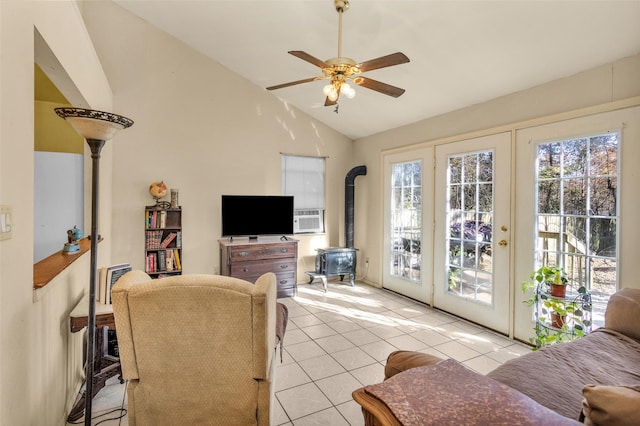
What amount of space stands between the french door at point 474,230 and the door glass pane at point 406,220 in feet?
1.14

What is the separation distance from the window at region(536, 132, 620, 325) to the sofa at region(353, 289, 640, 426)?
3.45 feet

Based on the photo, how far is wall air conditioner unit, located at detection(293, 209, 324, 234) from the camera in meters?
5.21

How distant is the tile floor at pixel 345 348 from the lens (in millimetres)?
2168

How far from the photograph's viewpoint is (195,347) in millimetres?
1497

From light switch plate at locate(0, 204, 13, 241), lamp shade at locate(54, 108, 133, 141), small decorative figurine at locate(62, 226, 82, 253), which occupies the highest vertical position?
lamp shade at locate(54, 108, 133, 141)

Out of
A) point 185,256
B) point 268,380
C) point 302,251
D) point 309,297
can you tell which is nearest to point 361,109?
point 302,251

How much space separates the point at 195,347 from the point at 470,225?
314 centimetres

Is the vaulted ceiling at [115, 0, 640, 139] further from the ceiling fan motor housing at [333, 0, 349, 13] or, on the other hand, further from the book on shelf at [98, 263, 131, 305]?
the book on shelf at [98, 263, 131, 305]

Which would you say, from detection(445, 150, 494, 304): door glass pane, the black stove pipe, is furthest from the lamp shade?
the black stove pipe

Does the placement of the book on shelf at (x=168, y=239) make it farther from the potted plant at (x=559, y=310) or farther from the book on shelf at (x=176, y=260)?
the potted plant at (x=559, y=310)

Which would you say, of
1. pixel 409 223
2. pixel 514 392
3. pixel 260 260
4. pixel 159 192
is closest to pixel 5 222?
pixel 514 392

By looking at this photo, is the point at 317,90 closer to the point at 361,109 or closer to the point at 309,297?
the point at 361,109

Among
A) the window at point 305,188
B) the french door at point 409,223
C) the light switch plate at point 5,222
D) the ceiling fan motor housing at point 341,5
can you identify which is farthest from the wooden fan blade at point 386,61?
the window at point 305,188

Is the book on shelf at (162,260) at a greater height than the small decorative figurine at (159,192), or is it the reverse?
the small decorative figurine at (159,192)
